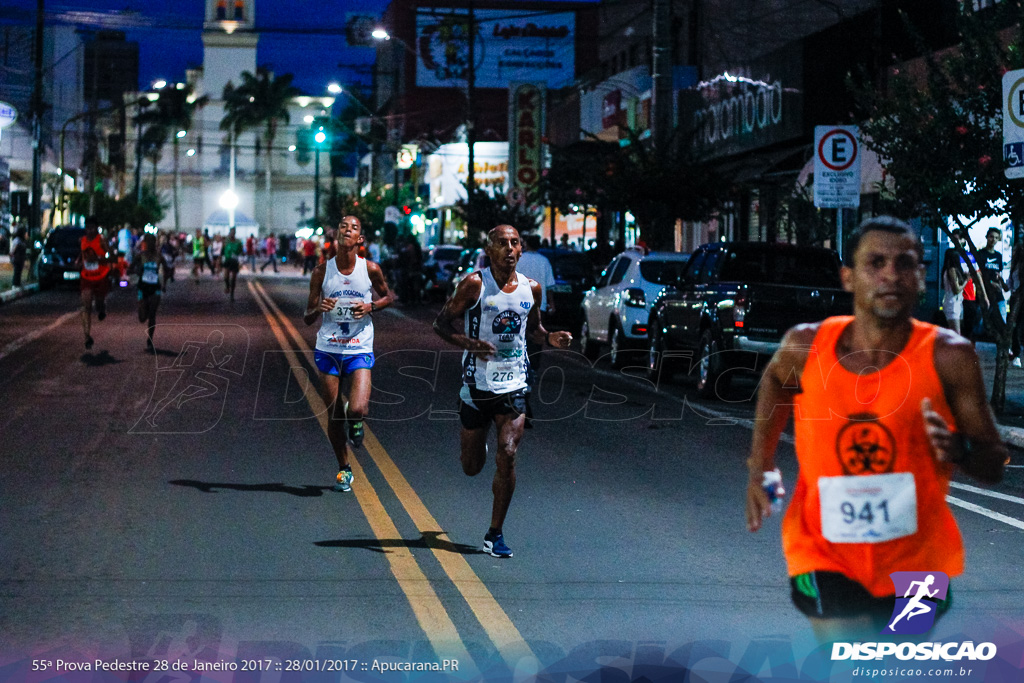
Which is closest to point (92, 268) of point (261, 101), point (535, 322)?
point (535, 322)

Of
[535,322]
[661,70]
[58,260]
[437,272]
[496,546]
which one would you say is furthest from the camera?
[58,260]

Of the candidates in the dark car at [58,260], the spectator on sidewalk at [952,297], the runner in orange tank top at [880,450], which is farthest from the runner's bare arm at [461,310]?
the dark car at [58,260]

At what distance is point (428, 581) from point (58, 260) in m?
38.6

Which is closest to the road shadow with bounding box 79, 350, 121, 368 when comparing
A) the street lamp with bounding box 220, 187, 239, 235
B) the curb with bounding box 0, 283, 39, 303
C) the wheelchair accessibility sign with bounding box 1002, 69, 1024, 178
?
the wheelchair accessibility sign with bounding box 1002, 69, 1024, 178

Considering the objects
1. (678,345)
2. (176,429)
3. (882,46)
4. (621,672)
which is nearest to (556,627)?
(621,672)

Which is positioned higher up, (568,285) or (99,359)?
(568,285)

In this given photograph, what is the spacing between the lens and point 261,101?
11500 centimetres

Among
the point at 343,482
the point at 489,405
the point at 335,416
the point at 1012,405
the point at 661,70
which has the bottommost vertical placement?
the point at 343,482

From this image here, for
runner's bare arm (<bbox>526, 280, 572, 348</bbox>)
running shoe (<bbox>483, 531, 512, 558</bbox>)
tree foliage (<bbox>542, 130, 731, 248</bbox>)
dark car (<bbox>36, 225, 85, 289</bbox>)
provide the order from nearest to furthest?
running shoe (<bbox>483, 531, 512, 558</bbox>)
runner's bare arm (<bbox>526, 280, 572, 348</bbox>)
tree foliage (<bbox>542, 130, 731, 248</bbox>)
dark car (<bbox>36, 225, 85, 289</bbox>)

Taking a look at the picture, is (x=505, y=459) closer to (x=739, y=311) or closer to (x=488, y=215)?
(x=739, y=311)

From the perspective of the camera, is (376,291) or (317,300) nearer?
(317,300)

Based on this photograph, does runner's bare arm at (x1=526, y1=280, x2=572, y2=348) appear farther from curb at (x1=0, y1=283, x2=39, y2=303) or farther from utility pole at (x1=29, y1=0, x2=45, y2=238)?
utility pole at (x1=29, y1=0, x2=45, y2=238)

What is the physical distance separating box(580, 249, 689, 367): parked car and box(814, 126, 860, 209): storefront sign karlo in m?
2.37

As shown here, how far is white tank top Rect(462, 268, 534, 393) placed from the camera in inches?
316
